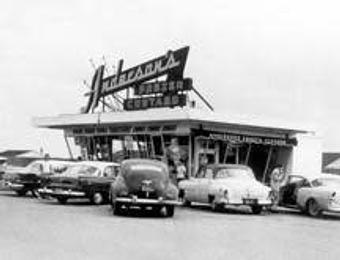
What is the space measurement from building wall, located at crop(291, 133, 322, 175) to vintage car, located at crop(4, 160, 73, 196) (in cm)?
1462

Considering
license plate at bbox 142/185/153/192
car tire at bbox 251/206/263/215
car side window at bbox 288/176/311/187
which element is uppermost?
car side window at bbox 288/176/311/187

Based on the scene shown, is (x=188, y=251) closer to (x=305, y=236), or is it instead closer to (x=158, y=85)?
(x=305, y=236)

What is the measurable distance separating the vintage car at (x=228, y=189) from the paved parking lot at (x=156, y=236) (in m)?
2.10

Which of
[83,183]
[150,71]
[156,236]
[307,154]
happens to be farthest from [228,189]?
[307,154]

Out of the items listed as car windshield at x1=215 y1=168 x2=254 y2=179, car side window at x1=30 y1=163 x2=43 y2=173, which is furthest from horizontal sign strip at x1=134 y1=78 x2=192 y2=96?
car windshield at x1=215 y1=168 x2=254 y2=179

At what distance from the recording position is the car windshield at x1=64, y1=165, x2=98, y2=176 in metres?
26.8

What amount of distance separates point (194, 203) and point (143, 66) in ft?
46.7

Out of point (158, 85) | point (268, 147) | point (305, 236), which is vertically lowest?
point (305, 236)

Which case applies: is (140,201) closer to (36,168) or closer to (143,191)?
(143,191)

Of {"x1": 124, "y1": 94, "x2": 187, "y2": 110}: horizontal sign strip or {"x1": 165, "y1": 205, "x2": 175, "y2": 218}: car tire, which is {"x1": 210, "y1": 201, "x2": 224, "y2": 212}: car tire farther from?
{"x1": 124, "y1": 94, "x2": 187, "y2": 110}: horizontal sign strip

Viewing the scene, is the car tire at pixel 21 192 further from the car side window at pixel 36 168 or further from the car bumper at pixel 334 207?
the car bumper at pixel 334 207

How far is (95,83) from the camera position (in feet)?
152

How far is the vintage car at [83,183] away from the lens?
25641mm

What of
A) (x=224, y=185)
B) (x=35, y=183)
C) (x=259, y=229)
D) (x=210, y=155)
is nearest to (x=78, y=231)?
(x=259, y=229)
